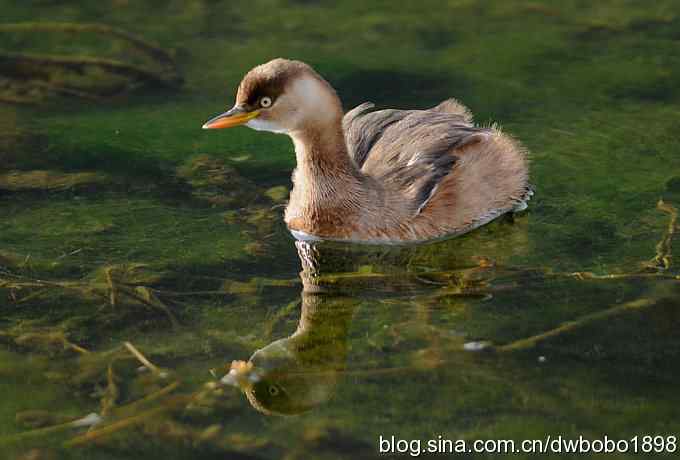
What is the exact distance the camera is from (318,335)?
6.36 m

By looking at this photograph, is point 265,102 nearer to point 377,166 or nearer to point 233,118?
point 233,118

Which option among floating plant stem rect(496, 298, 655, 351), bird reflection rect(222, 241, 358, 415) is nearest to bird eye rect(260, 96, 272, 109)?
bird reflection rect(222, 241, 358, 415)

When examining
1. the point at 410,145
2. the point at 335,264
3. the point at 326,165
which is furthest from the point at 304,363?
the point at 410,145

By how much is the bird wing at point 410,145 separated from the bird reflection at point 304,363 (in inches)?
40.1

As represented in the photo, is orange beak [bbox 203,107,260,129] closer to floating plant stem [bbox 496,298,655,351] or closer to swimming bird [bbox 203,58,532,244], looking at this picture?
swimming bird [bbox 203,58,532,244]

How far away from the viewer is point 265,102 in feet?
23.4

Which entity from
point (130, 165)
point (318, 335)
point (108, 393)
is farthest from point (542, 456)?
point (130, 165)

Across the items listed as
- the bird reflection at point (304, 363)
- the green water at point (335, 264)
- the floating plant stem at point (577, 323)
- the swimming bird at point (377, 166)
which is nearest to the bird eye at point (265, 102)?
the swimming bird at point (377, 166)

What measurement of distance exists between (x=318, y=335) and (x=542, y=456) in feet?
5.08

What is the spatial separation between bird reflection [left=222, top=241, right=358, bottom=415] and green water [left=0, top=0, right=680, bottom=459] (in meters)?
0.02

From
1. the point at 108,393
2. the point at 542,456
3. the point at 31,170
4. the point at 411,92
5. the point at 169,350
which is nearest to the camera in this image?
the point at 542,456

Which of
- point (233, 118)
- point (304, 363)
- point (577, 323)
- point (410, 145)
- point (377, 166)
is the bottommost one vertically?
point (304, 363)

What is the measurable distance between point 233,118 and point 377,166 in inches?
41.4

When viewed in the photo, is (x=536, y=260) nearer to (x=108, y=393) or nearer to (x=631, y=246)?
(x=631, y=246)
